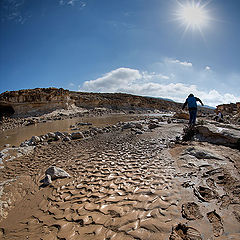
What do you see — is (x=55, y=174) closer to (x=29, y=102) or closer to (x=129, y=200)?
(x=129, y=200)

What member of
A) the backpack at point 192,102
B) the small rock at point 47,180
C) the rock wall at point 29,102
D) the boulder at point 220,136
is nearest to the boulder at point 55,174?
the small rock at point 47,180

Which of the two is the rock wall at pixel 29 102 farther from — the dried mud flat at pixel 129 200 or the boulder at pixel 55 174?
the boulder at pixel 55 174

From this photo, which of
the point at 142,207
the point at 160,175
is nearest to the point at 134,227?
the point at 142,207

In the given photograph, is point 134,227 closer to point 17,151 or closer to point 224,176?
point 224,176

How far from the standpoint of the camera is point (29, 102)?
20.5 metres

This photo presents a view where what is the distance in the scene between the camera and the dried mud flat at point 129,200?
167 centimetres

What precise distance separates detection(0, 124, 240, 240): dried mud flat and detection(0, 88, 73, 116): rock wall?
19.9 meters

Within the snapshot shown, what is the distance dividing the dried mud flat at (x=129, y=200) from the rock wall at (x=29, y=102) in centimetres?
1994

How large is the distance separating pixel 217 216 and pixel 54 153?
5.10 m

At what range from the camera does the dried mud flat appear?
5.49ft

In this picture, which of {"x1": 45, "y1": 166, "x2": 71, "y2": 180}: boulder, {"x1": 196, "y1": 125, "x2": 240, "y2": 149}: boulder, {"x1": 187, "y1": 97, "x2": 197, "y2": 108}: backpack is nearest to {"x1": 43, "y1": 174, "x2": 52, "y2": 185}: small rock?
{"x1": 45, "y1": 166, "x2": 71, "y2": 180}: boulder

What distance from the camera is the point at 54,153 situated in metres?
5.07

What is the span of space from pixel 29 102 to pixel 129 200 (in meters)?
23.6

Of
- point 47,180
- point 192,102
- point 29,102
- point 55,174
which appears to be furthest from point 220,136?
point 29,102
